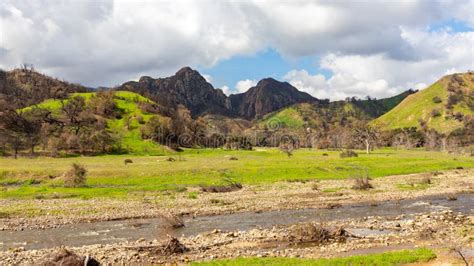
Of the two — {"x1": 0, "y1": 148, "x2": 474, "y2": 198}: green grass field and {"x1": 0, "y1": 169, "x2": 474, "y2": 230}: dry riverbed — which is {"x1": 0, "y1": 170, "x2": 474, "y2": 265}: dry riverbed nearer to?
{"x1": 0, "y1": 169, "x2": 474, "y2": 230}: dry riverbed

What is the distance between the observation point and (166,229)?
43094 millimetres

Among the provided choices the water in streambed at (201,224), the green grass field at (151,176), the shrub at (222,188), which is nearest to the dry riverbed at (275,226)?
the water in streambed at (201,224)

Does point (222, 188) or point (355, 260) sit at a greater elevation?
point (355, 260)

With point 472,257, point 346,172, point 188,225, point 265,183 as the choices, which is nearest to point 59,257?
point 188,225

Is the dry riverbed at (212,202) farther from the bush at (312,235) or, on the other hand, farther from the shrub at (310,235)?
the shrub at (310,235)

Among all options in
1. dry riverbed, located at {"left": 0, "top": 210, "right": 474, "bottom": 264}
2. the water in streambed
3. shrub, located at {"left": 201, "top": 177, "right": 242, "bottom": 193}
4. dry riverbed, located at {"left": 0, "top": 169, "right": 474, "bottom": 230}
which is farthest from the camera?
shrub, located at {"left": 201, "top": 177, "right": 242, "bottom": 193}

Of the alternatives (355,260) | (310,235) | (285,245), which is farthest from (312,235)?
(355,260)

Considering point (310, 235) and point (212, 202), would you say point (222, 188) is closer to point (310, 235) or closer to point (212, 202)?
point (212, 202)

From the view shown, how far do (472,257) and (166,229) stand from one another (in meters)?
27.0

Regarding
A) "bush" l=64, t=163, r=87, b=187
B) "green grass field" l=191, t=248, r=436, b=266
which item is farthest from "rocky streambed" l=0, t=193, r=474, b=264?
"bush" l=64, t=163, r=87, b=187

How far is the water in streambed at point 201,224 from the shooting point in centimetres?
3925

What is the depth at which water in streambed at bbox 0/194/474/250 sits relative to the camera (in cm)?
3925

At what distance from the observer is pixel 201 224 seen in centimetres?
4625

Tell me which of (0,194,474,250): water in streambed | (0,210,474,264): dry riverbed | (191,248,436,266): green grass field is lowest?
(0,194,474,250): water in streambed
